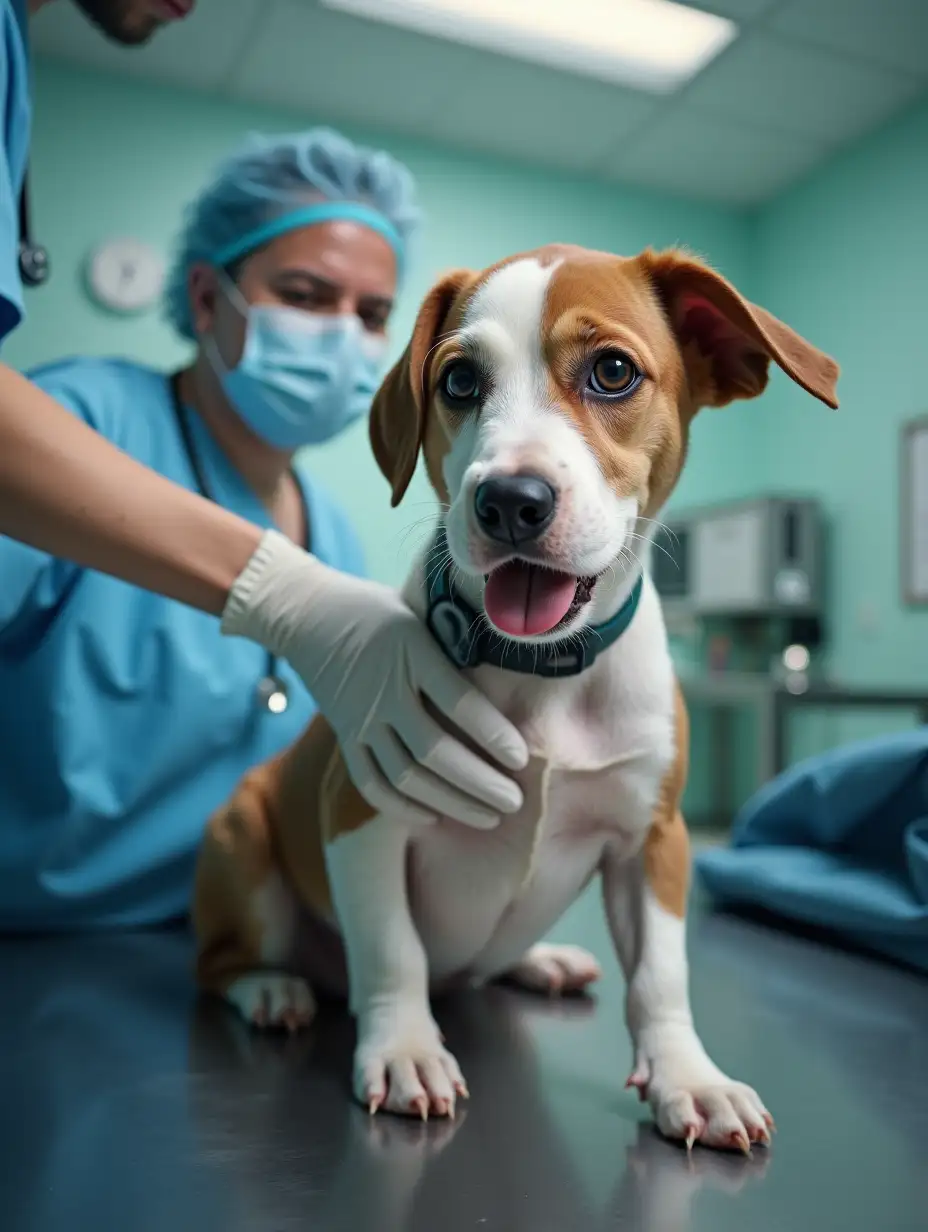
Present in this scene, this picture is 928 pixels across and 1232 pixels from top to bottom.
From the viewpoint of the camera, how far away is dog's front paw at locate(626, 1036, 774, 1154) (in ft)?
1.92

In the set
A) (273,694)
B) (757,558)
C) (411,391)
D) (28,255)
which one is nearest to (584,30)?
(757,558)

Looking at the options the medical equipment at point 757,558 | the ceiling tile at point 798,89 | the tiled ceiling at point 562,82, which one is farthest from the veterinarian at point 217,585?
the medical equipment at point 757,558

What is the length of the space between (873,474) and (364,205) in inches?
120

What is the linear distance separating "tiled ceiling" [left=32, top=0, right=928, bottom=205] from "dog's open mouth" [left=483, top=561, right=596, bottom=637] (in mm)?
3154

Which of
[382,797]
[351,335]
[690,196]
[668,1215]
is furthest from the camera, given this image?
[690,196]

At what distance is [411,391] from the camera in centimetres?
75

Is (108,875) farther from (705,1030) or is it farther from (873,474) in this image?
(873,474)

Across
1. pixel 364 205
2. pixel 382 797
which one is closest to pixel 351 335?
pixel 364 205

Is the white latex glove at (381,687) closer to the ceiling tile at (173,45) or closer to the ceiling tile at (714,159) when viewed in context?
the ceiling tile at (173,45)

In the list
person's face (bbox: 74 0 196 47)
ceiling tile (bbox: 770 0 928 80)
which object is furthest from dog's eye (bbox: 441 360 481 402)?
ceiling tile (bbox: 770 0 928 80)

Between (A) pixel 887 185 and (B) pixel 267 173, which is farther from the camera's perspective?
(A) pixel 887 185

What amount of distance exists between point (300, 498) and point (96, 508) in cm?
75

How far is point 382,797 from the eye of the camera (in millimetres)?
715

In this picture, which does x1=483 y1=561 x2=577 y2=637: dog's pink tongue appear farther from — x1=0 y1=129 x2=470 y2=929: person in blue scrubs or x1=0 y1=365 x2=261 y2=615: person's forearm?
x1=0 y1=129 x2=470 y2=929: person in blue scrubs
